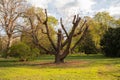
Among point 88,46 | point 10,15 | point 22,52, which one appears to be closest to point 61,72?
point 22,52

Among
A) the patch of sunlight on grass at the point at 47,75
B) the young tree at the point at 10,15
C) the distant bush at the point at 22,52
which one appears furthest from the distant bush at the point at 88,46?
the patch of sunlight on grass at the point at 47,75

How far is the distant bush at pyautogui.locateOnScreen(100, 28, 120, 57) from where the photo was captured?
55.2 metres

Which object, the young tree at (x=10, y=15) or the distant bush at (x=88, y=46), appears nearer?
the young tree at (x=10, y=15)

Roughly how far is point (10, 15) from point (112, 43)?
21.8 meters

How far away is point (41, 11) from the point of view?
5447 cm

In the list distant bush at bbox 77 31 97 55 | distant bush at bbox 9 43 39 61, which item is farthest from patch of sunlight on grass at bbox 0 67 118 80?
distant bush at bbox 77 31 97 55

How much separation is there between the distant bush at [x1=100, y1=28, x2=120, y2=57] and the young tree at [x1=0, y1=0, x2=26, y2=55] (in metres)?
19.3

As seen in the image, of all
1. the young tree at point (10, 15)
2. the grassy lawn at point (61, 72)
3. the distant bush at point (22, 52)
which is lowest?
the grassy lawn at point (61, 72)

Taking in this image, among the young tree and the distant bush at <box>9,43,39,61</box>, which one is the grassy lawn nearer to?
the distant bush at <box>9,43,39,61</box>

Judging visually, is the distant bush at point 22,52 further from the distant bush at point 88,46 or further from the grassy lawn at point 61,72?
the distant bush at point 88,46

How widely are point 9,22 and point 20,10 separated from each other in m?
3.25

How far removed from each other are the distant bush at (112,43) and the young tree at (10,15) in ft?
63.4

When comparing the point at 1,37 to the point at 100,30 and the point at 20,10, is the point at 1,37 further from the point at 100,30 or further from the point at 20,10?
the point at 100,30

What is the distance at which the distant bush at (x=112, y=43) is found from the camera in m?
55.2
